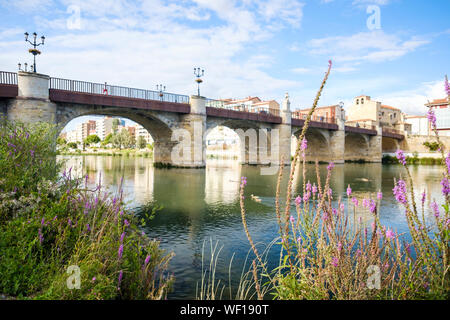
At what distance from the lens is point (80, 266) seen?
318cm

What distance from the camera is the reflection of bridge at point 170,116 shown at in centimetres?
1773

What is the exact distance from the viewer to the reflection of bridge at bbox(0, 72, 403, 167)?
17.7 metres

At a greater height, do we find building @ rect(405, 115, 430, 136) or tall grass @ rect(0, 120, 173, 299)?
building @ rect(405, 115, 430, 136)

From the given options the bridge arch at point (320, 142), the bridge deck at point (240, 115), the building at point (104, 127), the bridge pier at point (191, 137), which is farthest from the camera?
the building at point (104, 127)

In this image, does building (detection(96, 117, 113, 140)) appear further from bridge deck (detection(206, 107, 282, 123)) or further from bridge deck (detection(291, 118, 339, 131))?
bridge deck (detection(206, 107, 282, 123))

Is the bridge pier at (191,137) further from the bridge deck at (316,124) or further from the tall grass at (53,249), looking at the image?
the tall grass at (53,249)

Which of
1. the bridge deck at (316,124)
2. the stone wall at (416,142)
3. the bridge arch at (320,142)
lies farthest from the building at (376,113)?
the bridge deck at (316,124)

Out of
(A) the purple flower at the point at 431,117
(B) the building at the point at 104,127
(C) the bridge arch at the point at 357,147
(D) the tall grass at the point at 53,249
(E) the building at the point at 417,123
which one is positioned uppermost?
(B) the building at the point at 104,127

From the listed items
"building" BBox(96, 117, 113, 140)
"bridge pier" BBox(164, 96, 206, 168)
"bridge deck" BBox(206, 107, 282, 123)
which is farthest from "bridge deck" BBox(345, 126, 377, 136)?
"building" BBox(96, 117, 113, 140)

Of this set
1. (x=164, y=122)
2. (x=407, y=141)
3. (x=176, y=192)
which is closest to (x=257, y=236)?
(x=176, y=192)

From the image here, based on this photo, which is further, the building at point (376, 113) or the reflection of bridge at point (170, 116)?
the building at point (376, 113)

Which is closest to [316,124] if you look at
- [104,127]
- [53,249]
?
[53,249]

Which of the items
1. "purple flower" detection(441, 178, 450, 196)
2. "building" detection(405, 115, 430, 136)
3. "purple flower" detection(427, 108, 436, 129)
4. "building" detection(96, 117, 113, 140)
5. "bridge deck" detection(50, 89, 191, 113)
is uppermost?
"building" detection(96, 117, 113, 140)

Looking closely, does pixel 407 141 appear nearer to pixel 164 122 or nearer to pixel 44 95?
pixel 164 122
